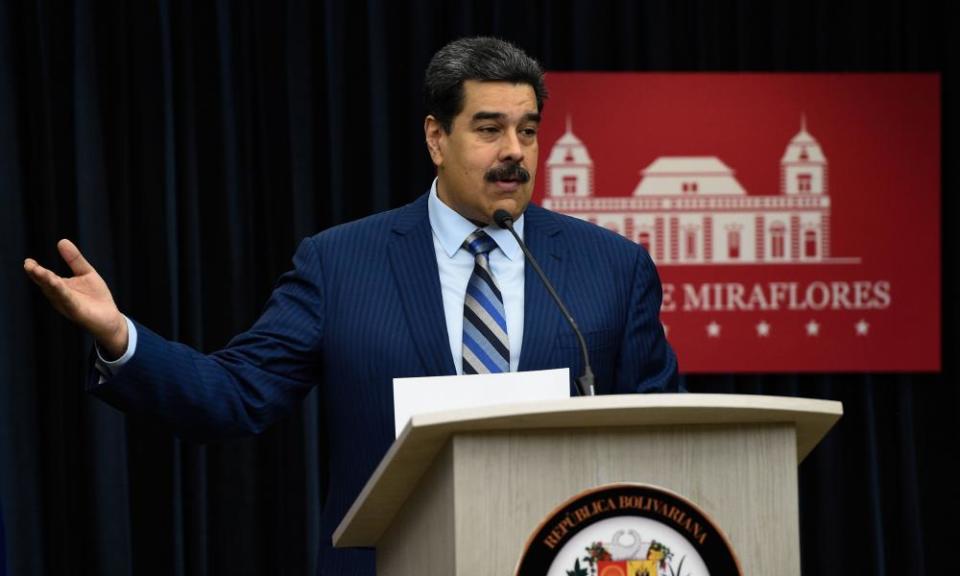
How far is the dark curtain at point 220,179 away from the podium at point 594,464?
2.57 m

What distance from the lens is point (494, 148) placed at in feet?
7.23

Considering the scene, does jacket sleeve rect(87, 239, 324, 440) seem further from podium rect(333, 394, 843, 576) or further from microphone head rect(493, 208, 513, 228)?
podium rect(333, 394, 843, 576)

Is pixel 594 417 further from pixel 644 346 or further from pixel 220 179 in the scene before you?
pixel 220 179

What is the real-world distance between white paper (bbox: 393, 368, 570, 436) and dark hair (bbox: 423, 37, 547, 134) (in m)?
0.63

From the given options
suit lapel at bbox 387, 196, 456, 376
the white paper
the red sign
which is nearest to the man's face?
suit lapel at bbox 387, 196, 456, 376

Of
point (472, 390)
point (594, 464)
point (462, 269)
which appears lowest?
point (594, 464)

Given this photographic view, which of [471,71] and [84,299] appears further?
[471,71]

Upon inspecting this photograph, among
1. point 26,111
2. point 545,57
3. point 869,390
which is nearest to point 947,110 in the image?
point 869,390

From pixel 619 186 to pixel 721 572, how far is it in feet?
8.94

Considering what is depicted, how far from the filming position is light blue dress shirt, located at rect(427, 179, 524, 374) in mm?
2154

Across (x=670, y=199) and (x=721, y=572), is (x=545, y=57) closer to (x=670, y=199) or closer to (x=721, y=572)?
(x=670, y=199)

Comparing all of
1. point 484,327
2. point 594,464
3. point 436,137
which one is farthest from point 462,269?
point 594,464

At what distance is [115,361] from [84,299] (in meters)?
0.11

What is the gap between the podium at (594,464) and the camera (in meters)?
1.35
